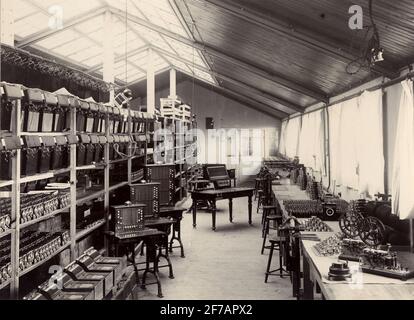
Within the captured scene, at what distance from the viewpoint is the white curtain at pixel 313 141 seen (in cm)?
1005

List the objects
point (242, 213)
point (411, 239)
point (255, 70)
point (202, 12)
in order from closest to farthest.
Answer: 1. point (411, 239)
2. point (202, 12)
3. point (255, 70)
4. point (242, 213)

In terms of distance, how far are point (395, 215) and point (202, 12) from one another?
4.45 meters

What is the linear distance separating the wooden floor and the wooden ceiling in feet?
10.4

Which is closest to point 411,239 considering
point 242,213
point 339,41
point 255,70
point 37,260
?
point 339,41

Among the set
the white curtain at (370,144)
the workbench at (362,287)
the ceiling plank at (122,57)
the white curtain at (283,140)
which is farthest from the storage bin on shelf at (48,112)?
the white curtain at (283,140)

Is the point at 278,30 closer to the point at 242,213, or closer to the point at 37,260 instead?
the point at 37,260

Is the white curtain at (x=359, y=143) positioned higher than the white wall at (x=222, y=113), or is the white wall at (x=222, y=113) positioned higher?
the white wall at (x=222, y=113)

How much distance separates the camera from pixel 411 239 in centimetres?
481

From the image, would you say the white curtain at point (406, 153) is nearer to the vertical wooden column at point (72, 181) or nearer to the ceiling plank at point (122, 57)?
the vertical wooden column at point (72, 181)

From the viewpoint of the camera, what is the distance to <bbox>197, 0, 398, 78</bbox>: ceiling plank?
5.58 metres

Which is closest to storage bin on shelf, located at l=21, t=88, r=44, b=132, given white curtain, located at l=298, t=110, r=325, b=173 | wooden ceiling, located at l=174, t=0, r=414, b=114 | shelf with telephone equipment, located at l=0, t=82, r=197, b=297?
shelf with telephone equipment, located at l=0, t=82, r=197, b=297

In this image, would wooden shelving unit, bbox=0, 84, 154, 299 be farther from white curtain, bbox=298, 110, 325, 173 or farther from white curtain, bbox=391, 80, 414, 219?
white curtain, bbox=298, 110, 325, 173

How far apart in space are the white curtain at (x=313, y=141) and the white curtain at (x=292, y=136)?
3.23ft

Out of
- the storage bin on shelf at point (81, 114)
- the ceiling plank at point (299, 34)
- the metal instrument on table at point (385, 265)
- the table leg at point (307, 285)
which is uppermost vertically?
the ceiling plank at point (299, 34)
